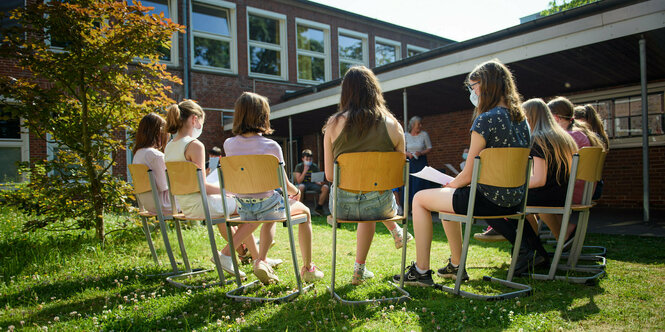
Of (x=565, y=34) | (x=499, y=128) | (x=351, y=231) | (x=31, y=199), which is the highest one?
(x=565, y=34)

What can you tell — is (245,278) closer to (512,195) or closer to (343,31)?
(512,195)

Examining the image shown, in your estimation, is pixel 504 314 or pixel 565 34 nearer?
pixel 504 314

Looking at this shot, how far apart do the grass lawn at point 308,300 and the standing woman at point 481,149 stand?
363 millimetres

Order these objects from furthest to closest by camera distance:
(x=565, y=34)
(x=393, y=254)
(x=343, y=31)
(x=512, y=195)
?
(x=343, y=31) < (x=565, y=34) < (x=393, y=254) < (x=512, y=195)

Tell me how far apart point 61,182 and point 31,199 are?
12.5 inches

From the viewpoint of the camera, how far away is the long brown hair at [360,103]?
282cm

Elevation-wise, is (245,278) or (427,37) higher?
(427,37)

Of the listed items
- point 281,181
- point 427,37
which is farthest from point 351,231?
point 427,37

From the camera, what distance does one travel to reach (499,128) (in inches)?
107

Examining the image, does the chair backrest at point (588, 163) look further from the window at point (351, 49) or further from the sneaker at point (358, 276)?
the window at point (351, 49)

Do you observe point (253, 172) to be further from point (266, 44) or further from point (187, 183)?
point (266, 44)

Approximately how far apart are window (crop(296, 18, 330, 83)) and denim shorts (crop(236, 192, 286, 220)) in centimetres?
1272

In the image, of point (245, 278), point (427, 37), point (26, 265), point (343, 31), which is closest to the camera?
point (245, 278)

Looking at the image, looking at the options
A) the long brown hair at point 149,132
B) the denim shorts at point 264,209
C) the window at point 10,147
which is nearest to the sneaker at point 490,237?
the denim shorts at point 264,209
